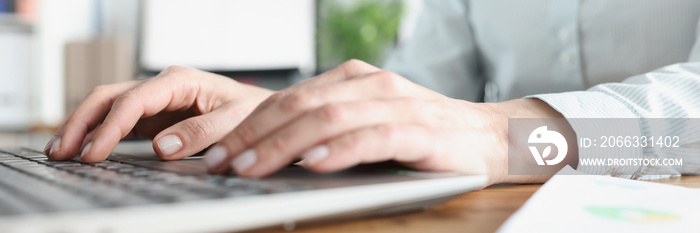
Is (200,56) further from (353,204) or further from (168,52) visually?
(353,204)

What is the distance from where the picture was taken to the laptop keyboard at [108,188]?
0.76 ft

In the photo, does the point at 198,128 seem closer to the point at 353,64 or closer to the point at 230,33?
the point at 353,64

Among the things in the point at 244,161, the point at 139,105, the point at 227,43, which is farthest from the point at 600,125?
the point at 227,43

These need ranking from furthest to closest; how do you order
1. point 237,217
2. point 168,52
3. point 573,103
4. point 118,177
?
point 168,52
point 573,103
point 118,177
point 237,217

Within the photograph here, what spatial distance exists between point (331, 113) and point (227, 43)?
2.73 m

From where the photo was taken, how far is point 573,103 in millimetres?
476

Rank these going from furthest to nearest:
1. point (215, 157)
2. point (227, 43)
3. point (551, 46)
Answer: point (227, 43), point (551, 46), point (215, 157)

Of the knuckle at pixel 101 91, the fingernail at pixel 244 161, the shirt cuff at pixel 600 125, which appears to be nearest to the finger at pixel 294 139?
the fingernail at pixel 244 161

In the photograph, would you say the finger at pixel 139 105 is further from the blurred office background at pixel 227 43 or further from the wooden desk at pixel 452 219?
the blurred office background at pixel 227 43

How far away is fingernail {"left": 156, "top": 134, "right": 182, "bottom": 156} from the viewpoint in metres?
0.49

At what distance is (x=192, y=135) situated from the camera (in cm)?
51

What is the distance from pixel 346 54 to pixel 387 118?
2676 mm

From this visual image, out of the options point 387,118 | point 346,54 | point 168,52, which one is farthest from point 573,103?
point 168,52

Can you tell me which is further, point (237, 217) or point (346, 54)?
point (346, 54)
